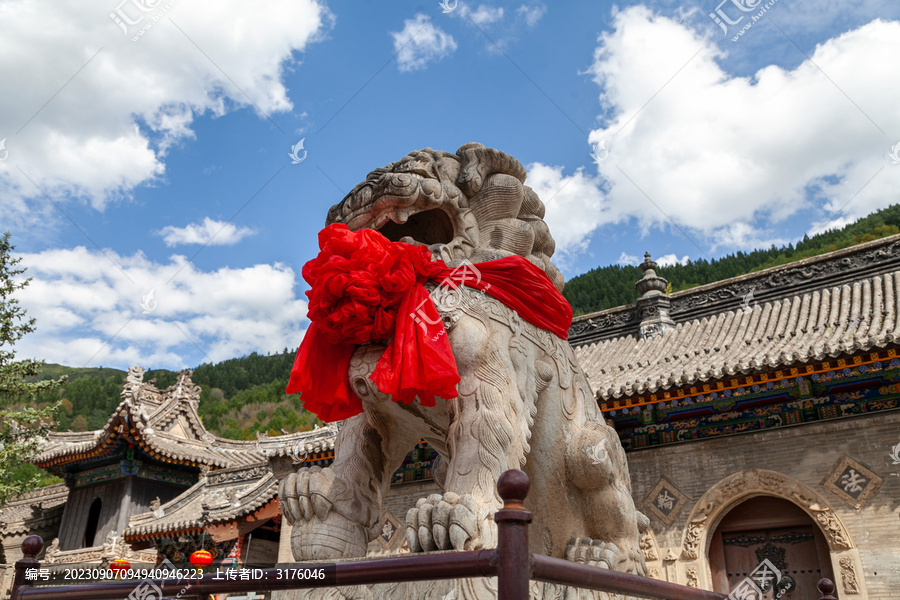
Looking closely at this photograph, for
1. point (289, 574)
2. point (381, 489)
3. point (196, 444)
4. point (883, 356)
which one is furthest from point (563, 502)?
point (196, 444)

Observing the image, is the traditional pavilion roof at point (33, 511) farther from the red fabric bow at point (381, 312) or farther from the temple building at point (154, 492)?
the red fabric bow at point (381, 312)

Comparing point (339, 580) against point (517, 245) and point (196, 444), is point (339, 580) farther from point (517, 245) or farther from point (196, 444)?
point (196, 444)

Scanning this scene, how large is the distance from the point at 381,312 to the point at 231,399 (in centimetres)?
4394

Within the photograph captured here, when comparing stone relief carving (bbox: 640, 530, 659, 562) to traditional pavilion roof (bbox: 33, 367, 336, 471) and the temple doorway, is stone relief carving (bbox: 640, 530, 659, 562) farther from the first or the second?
traditional pavilion roof (bbox: 33, 367, 336, 471)

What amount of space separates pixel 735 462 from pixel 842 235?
1745cm

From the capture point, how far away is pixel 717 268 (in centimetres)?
2709

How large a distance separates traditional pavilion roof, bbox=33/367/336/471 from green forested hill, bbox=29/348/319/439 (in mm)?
11753

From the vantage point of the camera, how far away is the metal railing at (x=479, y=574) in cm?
129

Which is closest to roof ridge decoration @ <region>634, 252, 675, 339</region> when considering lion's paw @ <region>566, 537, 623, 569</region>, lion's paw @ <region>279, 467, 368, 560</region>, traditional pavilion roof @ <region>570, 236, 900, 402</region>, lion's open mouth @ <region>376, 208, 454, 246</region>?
traditional pavilion roof @ <region>570, 236, 900, 402</region>

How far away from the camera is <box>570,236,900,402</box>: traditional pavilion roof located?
6.95 meters

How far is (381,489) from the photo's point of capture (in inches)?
105

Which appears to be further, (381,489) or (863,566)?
(863,566)


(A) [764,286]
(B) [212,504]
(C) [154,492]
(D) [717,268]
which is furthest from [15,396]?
(D) [717,268]

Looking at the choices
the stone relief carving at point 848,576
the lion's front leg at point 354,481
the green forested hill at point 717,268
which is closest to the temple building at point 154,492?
the stone relief carving at point 848,576
